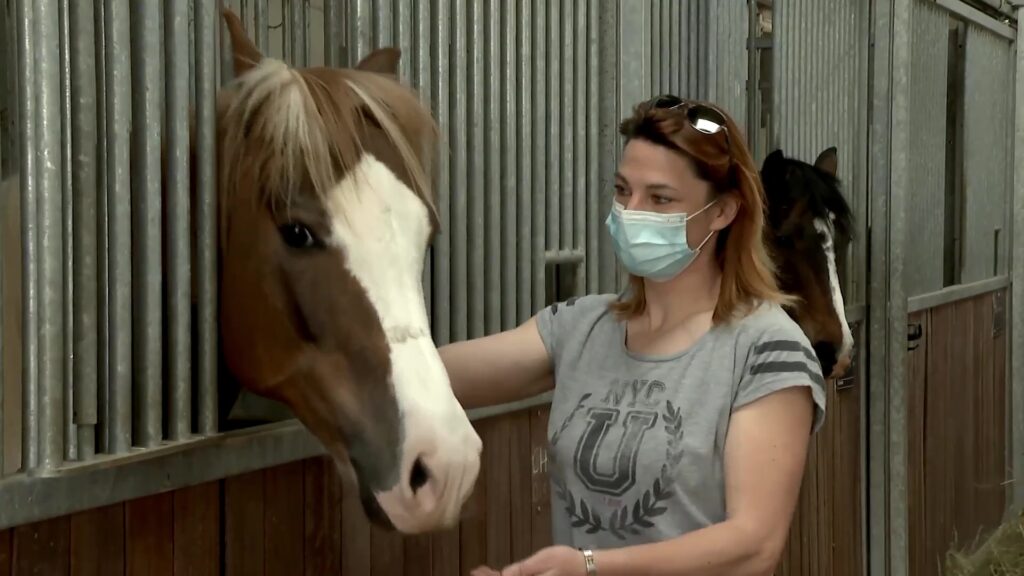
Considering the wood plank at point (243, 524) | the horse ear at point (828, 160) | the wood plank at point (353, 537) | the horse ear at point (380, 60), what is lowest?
the wood plank at point (353, 537)

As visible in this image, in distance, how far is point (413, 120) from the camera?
3.95ft

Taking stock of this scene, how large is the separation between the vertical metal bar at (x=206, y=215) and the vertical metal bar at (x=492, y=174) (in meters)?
0.58

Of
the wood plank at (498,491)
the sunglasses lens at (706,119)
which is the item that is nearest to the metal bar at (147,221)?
the sunglasses lens at (706,119)

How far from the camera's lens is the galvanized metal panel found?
11.6 ft

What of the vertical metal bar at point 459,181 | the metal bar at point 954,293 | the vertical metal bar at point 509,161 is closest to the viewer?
the vertical metal bar at point 459,181

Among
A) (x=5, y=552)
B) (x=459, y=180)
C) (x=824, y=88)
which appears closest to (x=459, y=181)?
(x=459, y=180)

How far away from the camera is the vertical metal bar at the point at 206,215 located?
119 cm

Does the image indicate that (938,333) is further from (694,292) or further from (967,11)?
(694,292)

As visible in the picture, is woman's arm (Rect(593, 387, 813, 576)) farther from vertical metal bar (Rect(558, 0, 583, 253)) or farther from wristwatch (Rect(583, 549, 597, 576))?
vertical metal bar (Rect(558, 0, 583, 253))

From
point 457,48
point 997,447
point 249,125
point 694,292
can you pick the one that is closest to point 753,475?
point 694,292

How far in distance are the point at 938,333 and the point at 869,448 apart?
688 mm

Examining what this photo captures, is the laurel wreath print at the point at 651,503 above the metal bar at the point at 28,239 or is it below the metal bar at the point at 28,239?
below

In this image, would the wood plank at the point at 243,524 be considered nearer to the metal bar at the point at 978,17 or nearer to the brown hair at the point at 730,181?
the brown hair at the point at 730,181

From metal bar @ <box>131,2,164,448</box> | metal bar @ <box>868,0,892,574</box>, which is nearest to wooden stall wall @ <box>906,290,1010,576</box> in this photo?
metal bar @ <box>868,0,892,574</box>
